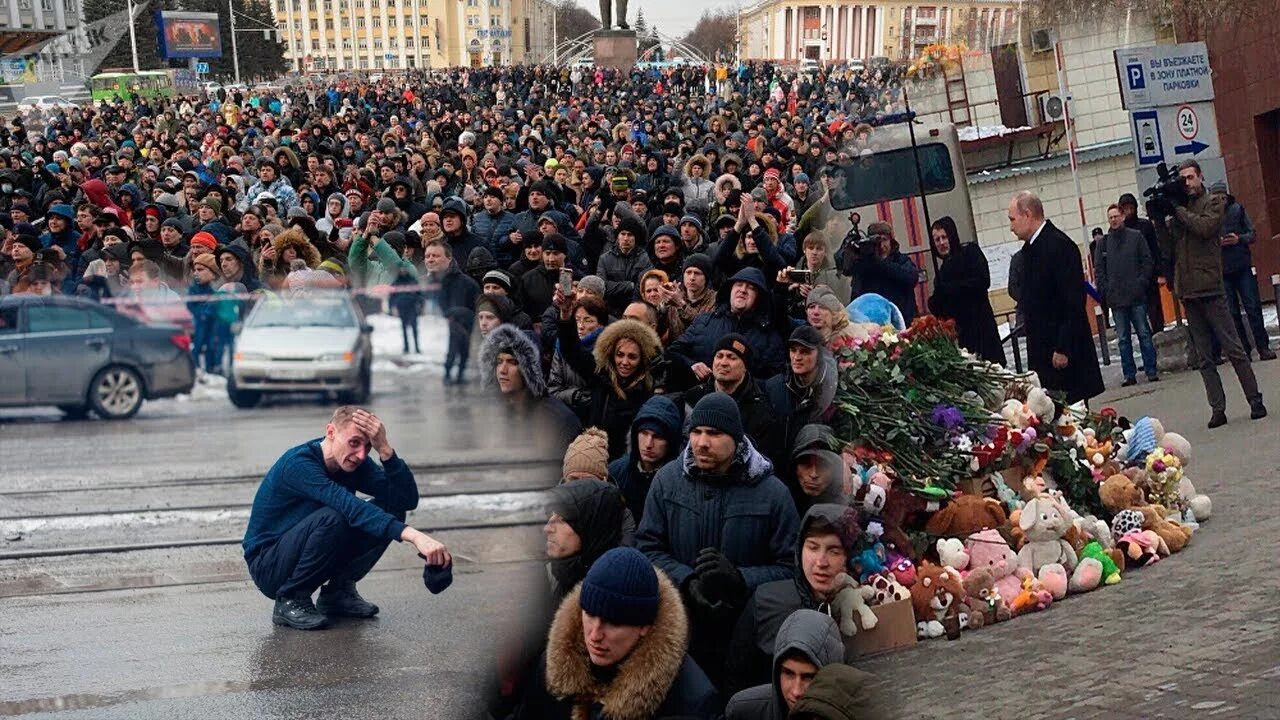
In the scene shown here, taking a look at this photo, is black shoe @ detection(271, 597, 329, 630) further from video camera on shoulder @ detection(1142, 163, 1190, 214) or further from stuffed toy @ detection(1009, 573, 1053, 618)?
video camera on shoulder @ detection(1142, 163, 1190, 214)

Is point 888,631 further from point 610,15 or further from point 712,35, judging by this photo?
point 712,35

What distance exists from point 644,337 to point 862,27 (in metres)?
24.4

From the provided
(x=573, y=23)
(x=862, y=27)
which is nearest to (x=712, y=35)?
(x=573, y=23)

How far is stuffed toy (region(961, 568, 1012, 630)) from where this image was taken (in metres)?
7.17

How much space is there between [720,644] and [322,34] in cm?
12637

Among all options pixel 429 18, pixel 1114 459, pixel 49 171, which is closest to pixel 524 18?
pixel 429 18

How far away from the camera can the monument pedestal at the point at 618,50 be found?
49.2 metres

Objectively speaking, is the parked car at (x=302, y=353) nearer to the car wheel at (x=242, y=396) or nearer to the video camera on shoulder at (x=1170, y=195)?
the car wheel at (x=242, y=396)

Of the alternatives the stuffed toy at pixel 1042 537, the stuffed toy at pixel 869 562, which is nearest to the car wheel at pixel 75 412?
the stuffed toy at pixel 869 562

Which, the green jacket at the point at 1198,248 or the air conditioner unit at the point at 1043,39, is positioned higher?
the air conditioner unit at the point at 1043,39

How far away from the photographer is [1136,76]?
550 inches

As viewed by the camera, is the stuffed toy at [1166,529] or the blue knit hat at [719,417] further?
the stuffed toy at [1166,529]

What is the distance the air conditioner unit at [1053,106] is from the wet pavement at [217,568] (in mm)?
12608

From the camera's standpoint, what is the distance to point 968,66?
17188 mm
